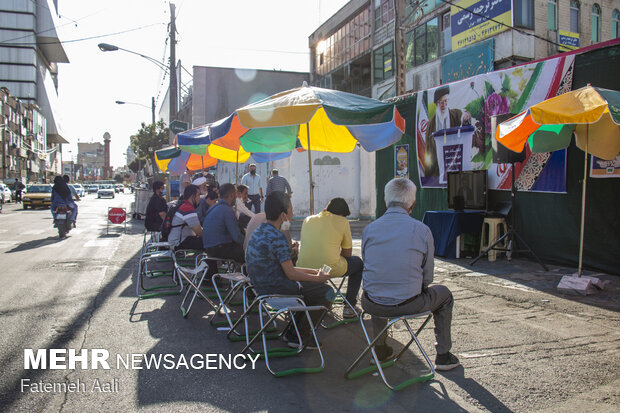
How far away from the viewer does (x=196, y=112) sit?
42156 millimetres

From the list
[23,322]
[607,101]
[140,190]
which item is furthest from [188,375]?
[140,190]

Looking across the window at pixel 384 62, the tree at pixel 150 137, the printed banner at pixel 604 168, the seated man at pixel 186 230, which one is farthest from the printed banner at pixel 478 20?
the tree at pixel 150 137

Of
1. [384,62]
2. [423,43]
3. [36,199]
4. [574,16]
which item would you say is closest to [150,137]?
[36,199]

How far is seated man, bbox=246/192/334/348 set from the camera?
4.26 m

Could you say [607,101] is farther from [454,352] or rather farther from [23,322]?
[23,322]

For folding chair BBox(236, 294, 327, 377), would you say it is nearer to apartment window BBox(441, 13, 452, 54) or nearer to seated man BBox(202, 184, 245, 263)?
seated man BBox(202, 184, 245, 263)

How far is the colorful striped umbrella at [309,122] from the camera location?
18.5 ft

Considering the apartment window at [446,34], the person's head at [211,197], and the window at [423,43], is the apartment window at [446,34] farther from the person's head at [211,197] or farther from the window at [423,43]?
the person's head at [211,197]

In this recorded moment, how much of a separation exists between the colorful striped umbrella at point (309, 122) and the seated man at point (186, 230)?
121cm

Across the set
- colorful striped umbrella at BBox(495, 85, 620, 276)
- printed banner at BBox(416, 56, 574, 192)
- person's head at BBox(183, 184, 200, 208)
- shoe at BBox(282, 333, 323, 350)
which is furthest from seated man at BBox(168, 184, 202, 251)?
printed banner at BBox(416, 56, 574, 192)

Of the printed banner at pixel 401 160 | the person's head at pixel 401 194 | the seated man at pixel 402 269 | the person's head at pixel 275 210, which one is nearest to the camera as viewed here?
the seated man at pixel 402 269

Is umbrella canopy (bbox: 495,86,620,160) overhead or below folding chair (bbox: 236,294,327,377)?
overhead

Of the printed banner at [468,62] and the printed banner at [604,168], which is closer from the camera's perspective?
the printed banner at [604,168]

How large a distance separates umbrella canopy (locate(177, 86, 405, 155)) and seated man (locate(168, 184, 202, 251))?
1.23m
